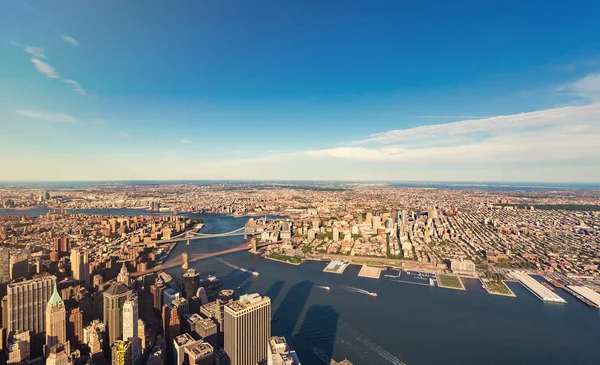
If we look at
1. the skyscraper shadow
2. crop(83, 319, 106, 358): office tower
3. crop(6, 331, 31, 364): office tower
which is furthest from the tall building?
the skyscraper shadow

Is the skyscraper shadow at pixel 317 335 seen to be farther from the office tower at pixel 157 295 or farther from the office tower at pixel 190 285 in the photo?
the office tower at pixel 157 295

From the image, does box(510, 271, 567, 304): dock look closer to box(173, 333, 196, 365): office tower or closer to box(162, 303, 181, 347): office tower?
box(173, 333, 196, 365): office tower

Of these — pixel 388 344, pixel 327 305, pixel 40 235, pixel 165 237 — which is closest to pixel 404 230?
pixel 327 305

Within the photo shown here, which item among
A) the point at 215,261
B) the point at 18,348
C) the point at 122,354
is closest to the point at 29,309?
the point at 18,348

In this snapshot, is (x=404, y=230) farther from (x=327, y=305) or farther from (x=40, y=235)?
(x=40, y=235)

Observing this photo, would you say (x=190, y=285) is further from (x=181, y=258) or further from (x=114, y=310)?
(x=181, y=258)

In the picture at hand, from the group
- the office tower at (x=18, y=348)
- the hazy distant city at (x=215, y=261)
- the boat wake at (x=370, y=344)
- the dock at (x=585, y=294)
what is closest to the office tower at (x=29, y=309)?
the hazy distant city at (x=215, y=261)
